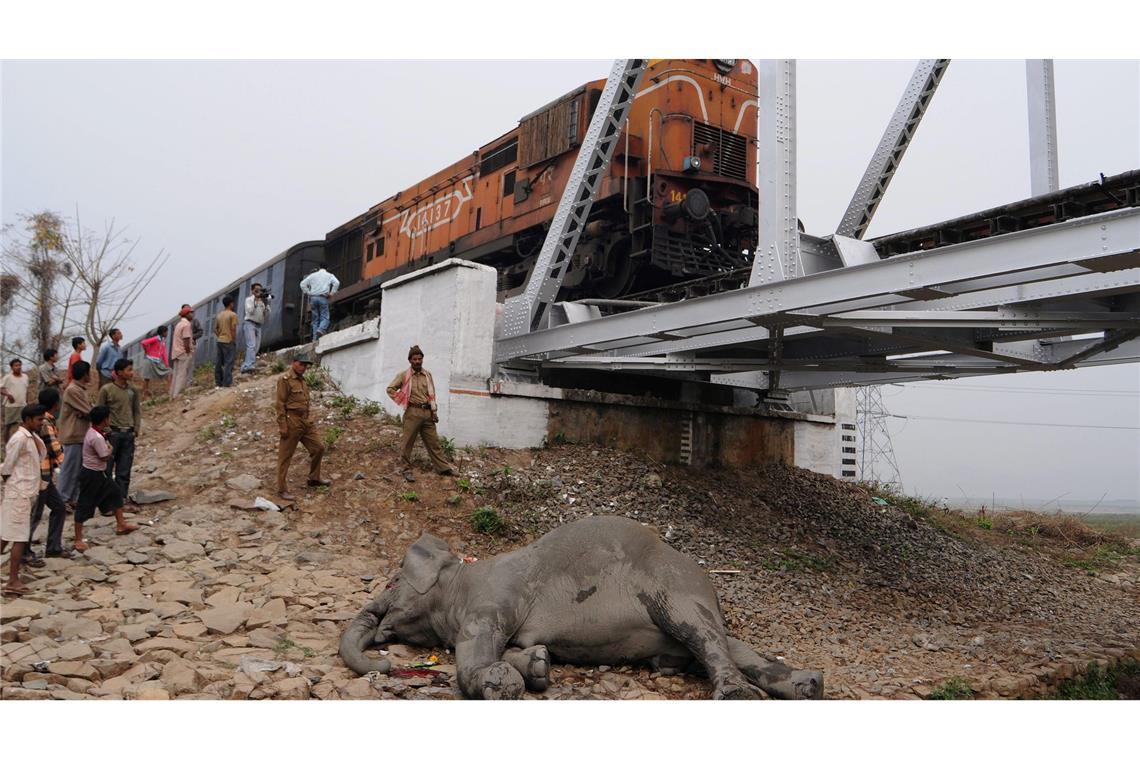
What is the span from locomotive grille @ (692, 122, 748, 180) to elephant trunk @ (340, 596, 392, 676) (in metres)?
8.74

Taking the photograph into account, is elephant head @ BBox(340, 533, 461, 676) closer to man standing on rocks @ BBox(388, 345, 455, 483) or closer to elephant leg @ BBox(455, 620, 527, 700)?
elephant leg @ BBox(455, 620, 527, 700)

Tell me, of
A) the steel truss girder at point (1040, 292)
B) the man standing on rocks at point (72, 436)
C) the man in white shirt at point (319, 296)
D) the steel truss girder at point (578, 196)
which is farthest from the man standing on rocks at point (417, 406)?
the man in white shirt at point (319, 296)

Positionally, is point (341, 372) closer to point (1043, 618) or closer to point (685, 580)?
point (685, 580)

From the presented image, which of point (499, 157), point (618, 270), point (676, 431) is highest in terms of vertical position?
point (499, 157)

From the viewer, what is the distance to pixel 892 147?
9.29 metres

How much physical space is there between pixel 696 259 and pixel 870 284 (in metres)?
5.22

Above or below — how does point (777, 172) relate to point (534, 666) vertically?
above

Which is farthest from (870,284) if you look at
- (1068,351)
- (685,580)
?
(1068,351)

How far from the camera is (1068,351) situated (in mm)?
9422

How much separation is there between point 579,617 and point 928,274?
360 cm

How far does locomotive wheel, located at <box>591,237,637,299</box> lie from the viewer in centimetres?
1211

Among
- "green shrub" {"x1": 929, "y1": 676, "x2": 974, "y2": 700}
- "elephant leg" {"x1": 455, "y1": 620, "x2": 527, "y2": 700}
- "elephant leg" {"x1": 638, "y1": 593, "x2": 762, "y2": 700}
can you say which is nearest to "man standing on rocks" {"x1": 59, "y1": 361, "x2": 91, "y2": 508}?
"elephant leg" {"x1": 455, "y1": 620, "x2": 527, "y2": 700}

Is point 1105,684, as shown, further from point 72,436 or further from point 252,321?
point 252,321

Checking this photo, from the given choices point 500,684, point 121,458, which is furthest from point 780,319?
point 121,458
